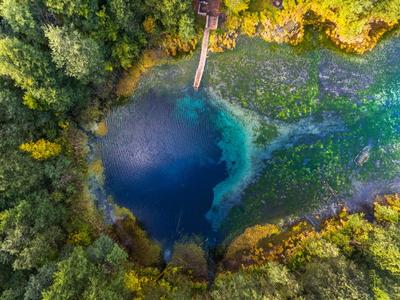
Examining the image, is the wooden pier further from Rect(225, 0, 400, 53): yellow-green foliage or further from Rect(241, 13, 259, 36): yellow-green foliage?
Rect(241, 13, 259, 36): yellow-green foliage

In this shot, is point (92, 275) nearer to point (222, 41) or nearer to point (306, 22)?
point (222, 41)

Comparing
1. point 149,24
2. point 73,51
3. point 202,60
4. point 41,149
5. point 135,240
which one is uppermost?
point 149,24

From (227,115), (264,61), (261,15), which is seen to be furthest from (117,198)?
(261,15)

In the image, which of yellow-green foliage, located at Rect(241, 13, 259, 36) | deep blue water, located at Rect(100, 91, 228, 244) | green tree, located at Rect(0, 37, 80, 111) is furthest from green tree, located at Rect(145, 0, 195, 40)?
green tree, located at Rect(0, 37, 80, 111)

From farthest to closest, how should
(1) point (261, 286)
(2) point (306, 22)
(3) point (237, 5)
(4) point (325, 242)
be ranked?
(2) point (306, 22) → (3) point (237, 5) → (4) point (325, 242) → (1) point (261, 286)

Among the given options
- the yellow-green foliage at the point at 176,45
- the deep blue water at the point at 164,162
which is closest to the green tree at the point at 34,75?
the deep blue water at the point at 164,162

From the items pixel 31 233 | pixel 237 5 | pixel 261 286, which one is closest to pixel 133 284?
pixel 31 233

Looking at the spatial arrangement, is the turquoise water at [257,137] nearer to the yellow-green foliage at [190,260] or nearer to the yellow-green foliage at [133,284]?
the yellow-green foliage at [190,260]

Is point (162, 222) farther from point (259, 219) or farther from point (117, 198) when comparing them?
point (259, 219)
